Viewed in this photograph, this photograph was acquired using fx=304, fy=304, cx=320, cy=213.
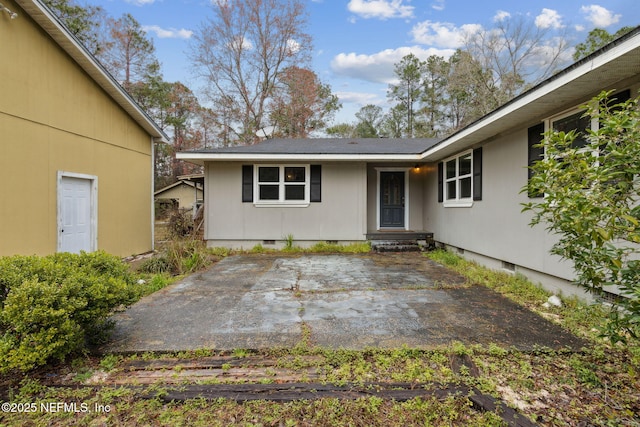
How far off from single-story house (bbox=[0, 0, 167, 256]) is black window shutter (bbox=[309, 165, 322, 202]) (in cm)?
453

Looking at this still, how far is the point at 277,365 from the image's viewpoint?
2520mm

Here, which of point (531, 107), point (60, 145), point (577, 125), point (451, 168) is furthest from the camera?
point (451, 168)

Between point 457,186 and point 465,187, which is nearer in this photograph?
point 465,187

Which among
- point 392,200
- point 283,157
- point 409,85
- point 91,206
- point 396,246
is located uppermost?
point 409,85

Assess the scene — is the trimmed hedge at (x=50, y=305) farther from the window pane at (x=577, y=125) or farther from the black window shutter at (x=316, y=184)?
the black window shutter at (x=316, y=184)

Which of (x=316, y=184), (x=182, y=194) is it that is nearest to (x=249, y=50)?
(x=182, y=194)

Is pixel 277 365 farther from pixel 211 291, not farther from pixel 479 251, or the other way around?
pixel 479 251

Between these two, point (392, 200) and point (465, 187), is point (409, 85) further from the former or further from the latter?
point (465, 187)

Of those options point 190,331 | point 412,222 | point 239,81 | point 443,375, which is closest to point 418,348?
point 443,375

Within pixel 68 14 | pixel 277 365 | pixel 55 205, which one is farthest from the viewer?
pixel 68 14

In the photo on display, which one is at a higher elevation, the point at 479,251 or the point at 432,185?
the point at 432,185

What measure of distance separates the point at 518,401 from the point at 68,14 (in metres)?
21.1

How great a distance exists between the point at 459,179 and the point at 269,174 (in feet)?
15.9

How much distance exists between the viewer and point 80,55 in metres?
5.91
